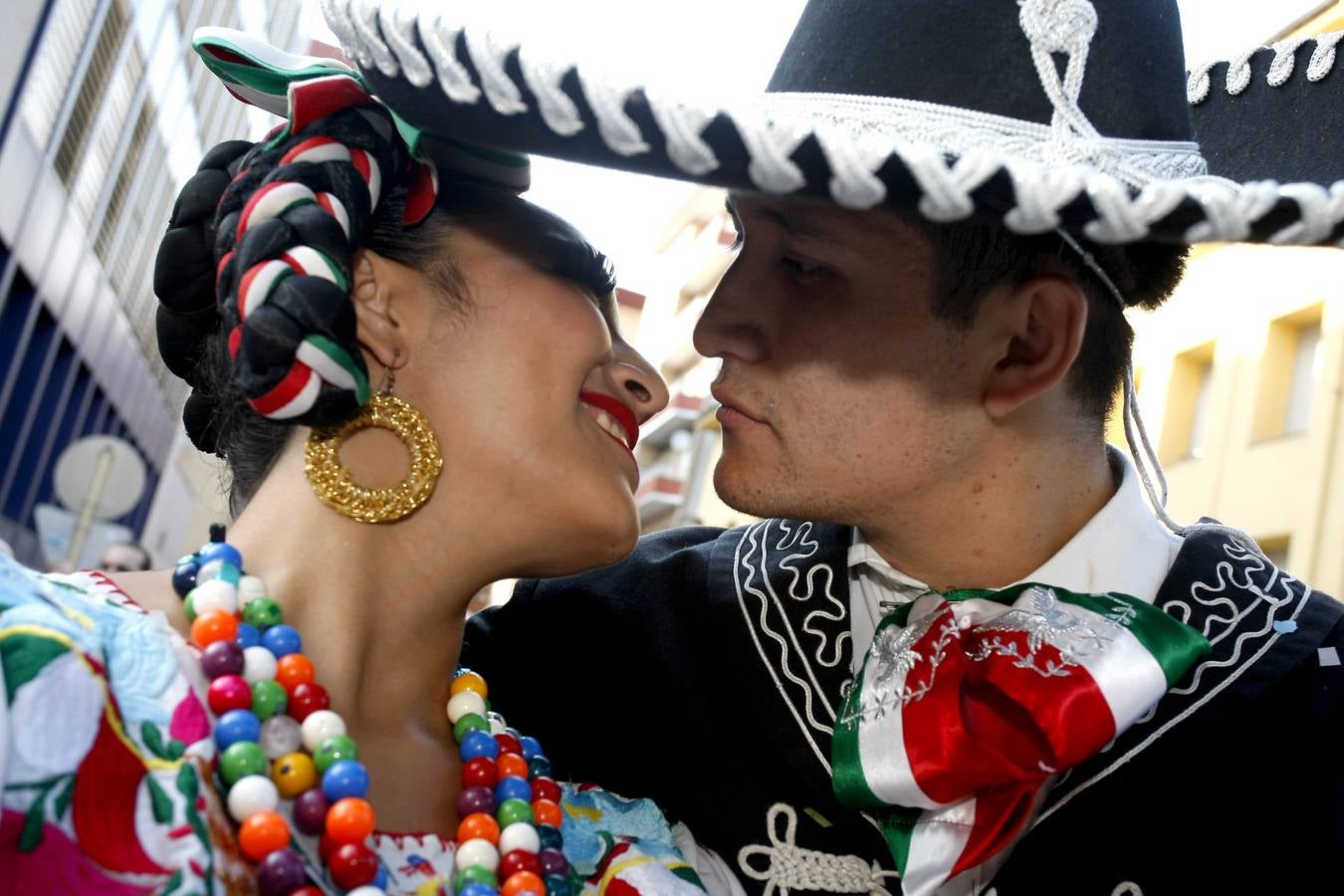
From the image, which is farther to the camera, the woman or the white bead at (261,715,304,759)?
the white bead at (261,715,304,759)

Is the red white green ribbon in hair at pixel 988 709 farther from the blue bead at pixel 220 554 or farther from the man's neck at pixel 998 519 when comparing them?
the blue bead at pixel 220 554

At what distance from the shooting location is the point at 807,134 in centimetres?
145

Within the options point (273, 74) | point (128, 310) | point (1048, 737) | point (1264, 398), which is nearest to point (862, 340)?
point (1048, 737)

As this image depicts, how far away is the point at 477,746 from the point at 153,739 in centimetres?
56

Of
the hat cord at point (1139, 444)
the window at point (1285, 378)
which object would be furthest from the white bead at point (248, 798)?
the window at point (1285, 378)

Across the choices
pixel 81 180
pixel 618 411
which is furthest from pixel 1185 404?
pixel 618 411

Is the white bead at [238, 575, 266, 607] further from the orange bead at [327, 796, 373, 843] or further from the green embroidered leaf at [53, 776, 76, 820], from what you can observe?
the green embroidered leaf at [53, 776, 76, 820]

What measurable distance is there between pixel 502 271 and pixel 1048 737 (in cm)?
95

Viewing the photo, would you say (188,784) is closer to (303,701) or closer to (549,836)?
(303,701)

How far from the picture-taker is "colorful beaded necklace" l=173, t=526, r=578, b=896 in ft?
5.25

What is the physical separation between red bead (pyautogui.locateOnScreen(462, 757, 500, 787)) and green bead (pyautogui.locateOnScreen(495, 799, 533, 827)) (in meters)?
0.04

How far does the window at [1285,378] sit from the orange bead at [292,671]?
9627 mm

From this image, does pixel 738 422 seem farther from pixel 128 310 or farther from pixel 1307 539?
pixel 128 310

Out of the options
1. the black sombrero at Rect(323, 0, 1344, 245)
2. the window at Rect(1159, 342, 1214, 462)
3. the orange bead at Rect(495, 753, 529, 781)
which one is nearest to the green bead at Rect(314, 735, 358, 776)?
the orange bead at Rect(495, 753, 529, 781)
